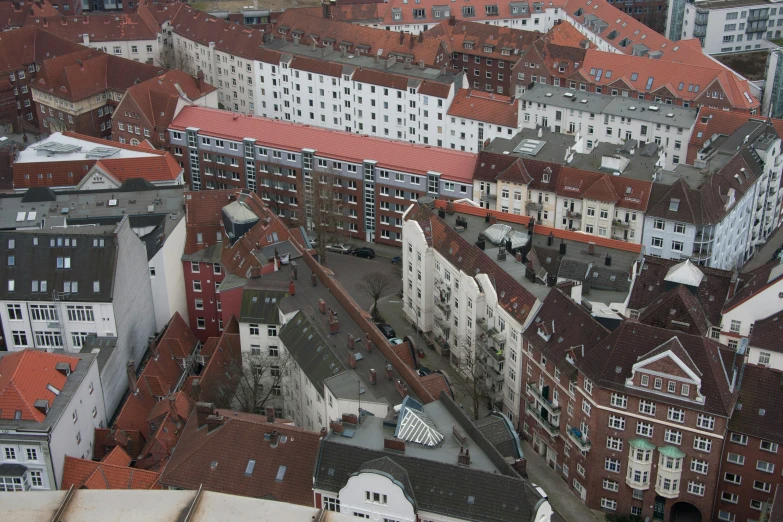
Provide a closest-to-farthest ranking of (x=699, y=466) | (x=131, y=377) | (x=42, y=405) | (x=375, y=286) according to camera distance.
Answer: (x=699, y=466) → (x=42, y=405) → (x=131, y=377) → (x=375, y=286)

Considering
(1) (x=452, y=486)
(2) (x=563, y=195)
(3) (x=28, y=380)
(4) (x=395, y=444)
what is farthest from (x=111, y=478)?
(2) (x=563, y=195)

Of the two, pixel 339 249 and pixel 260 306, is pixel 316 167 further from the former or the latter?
pixel 260 306

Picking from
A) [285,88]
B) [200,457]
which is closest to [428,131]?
[285,88]

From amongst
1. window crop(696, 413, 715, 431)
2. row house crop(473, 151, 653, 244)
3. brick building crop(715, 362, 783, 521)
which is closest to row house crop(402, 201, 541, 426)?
row house crop(473, 151, 653, 244)

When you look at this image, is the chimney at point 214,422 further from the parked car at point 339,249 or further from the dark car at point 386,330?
the parked car at point 339,249

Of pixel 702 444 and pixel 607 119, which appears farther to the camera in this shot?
pixel 607 119

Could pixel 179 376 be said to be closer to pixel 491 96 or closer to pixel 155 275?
pixel 155 275
